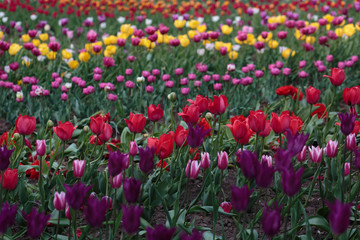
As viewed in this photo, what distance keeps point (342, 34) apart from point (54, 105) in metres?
3.86

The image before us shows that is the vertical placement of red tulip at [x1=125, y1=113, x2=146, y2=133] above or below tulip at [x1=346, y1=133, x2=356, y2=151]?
above

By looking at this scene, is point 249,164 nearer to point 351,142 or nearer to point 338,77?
point 351,142

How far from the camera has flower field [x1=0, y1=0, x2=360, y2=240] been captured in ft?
5.50

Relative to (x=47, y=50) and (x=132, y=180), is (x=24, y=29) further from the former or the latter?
(x=132, y=180)

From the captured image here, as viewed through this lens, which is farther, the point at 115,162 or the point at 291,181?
the point at 115,162

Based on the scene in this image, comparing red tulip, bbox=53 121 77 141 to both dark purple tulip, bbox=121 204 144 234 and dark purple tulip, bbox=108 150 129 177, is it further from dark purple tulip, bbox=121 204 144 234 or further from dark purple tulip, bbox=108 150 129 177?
dark purple tulip, bbox=121 204 144 234

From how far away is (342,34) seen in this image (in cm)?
618

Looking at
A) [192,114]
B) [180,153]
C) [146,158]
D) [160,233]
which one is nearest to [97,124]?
[192,114]

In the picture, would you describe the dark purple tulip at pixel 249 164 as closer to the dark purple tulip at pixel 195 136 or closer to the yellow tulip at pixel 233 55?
the dark purple tulip at pixel 195 136

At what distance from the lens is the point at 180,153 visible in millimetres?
2809

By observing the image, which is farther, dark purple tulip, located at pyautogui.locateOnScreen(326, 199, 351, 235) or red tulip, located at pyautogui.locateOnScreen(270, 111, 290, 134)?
red tulip, located at pyautogui.locateOnScreen(270, 111, 290, 134)

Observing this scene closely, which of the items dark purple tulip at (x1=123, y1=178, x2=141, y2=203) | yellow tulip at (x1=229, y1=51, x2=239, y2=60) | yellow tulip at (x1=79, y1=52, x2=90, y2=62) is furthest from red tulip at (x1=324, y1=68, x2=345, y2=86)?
yellow tulip at (x1=79, y1=52, x2=90, y2=62)

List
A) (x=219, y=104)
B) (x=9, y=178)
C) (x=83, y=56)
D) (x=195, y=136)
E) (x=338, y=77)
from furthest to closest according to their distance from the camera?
(x=83, y=56), (x=338, y=77), (x=219, y=104), (x=9, y=178), (x=195, y=136)

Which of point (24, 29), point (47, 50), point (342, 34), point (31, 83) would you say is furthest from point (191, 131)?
point (24, 29)
